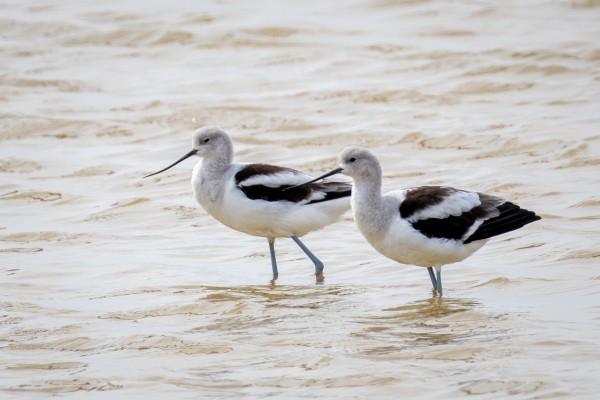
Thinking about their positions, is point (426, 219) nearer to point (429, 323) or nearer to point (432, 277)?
point (432, 277)

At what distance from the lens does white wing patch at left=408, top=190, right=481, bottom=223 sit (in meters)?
7.52

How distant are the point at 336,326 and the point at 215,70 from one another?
28.0 ft

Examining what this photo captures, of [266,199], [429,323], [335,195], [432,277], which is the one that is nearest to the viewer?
[429,323]

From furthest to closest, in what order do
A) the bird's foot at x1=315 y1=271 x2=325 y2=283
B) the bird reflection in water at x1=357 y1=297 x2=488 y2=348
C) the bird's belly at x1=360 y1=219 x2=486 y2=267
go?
the bird's foot at x1=315 y1=271 x2=325 y2=283, the bird's belly at x1=360 y1=219 x2=486 y2=267, the bird reflection in water at x1=357 y1=297 x2=488 y2=348

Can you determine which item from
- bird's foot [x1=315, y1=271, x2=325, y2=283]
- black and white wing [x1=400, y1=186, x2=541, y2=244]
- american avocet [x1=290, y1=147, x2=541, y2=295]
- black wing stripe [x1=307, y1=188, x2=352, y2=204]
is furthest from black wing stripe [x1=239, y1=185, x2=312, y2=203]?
black and white wing [x1=400, y1=186, x2=541, y2=244]

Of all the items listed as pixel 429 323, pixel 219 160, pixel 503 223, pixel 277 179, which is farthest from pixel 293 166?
pixel 429 323

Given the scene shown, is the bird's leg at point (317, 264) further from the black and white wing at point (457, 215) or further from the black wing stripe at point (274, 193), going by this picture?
the black and white wing at point (457, 215)

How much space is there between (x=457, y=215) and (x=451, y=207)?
0.07m

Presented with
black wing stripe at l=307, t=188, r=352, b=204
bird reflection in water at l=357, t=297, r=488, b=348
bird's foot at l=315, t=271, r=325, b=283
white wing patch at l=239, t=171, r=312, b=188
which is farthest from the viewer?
black wing stripe at l=307, t=188, r=352, b=204

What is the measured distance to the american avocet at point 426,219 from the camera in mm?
7480

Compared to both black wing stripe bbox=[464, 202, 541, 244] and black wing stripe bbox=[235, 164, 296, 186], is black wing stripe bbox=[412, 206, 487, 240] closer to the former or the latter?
black wing stripe bbox=[464, 202, 541, 244]

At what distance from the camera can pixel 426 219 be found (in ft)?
24.6

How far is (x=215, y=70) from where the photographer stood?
15180 millimetres

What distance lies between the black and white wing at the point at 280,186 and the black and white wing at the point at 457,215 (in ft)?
→ 3.60
